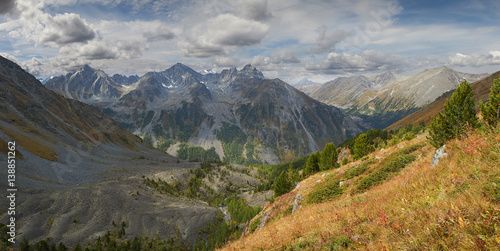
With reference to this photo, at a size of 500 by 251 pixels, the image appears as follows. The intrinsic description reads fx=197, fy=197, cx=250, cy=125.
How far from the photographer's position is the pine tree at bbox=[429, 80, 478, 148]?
17.2 meters

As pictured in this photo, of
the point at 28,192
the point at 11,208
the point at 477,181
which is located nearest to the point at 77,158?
the point at 28,192

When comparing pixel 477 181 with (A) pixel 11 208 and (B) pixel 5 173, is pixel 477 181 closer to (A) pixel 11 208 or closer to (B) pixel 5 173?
(A) pixel 11 208

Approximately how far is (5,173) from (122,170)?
51.4 metres

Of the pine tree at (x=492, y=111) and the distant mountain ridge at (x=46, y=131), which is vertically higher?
the distant mountain ridge at (x=46, y=131)

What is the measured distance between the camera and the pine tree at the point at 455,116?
56.3 ft

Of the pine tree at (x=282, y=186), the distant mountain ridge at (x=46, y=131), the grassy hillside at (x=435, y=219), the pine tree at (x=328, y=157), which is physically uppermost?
the distant mountain ridge at (x=46, y=131)

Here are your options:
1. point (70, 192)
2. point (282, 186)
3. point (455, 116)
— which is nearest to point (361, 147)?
point (282, 186)

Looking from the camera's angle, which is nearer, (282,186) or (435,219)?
(435,219)

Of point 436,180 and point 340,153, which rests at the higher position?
point 436,180

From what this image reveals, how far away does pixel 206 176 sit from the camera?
6152 inches

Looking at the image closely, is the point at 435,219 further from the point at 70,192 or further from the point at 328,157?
the point at 70,192

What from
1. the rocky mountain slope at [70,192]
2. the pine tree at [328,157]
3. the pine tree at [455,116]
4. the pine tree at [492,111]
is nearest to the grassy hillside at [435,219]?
the pine tree at [492,111]

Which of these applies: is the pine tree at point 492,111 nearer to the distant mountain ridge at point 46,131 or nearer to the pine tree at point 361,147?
the pine tree at point 361,147

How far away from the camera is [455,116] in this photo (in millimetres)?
17469
